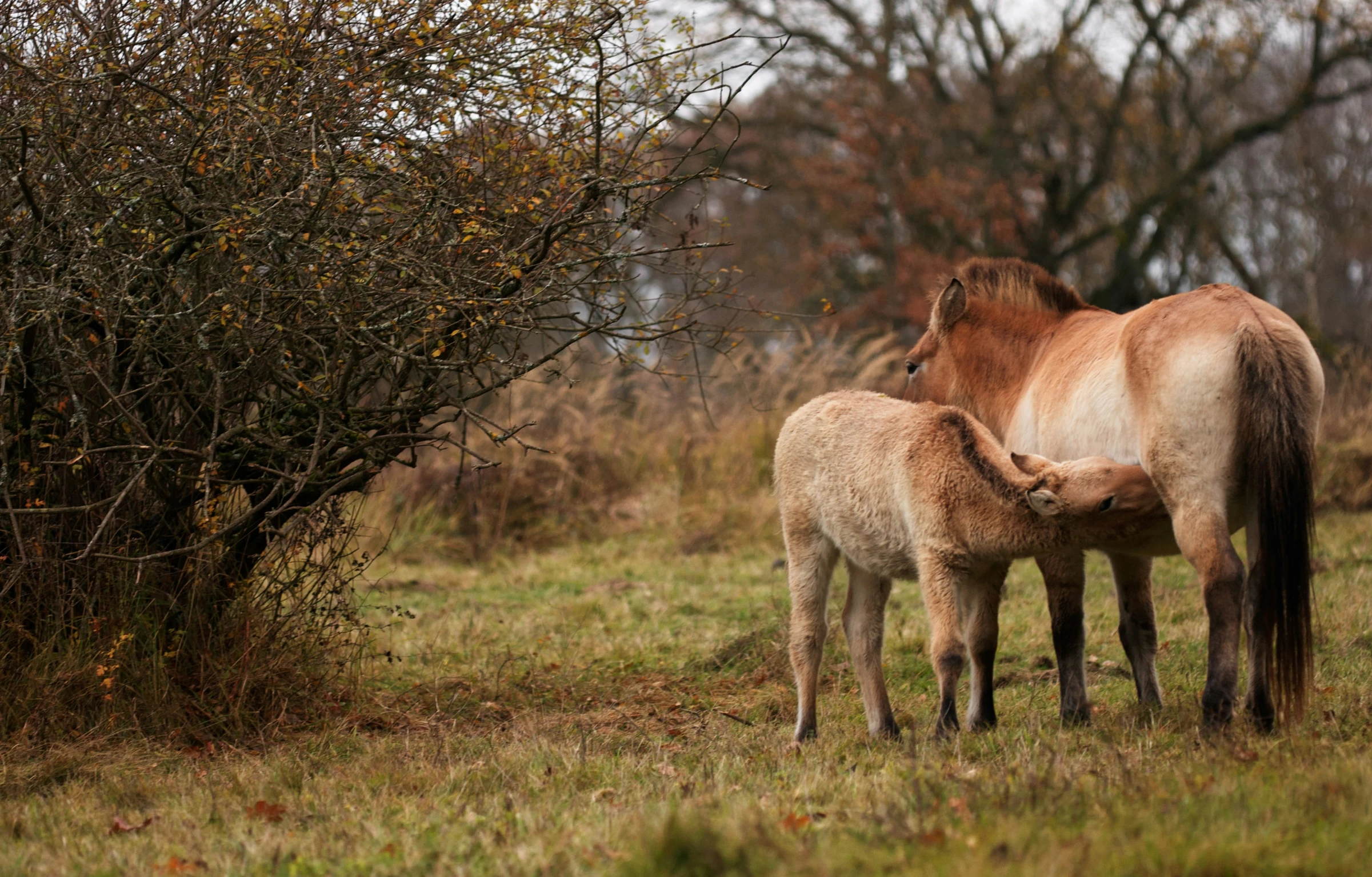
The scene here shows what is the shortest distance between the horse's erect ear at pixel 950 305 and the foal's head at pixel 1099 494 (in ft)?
7.86

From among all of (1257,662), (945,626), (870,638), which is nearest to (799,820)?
(945,626)

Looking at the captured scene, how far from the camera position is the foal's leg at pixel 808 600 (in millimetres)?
6184

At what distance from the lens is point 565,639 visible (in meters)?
8.65

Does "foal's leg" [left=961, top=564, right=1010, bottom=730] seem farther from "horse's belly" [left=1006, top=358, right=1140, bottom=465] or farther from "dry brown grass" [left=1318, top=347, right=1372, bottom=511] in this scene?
"dry brown grass" [left=1318, top=347, right=1372, bottom=511]

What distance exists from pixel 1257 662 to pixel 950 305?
2975 millimetres

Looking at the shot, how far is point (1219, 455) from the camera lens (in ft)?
16.8

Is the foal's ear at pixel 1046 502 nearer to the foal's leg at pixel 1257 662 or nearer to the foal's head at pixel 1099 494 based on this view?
the foal's head at pixel 1099 494

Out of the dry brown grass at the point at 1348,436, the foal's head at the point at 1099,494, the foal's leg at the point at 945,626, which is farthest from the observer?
the dry brown grass at the point at 1348,436

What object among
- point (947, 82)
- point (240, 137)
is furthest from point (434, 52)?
point (947, 82)

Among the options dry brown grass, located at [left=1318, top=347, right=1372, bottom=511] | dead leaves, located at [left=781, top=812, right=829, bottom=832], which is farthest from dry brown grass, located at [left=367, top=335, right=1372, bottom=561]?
dead leaves, located at [left=781, top=812, right=829, bottom=832]

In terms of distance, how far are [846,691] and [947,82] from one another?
77.5ft

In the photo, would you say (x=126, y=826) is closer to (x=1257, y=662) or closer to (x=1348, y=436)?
(x=1257, y=662)

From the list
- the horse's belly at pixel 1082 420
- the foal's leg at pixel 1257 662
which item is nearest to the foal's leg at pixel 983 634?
the horse's belly at pixel 1082 420

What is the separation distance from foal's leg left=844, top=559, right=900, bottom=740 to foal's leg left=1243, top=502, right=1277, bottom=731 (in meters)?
1.56
